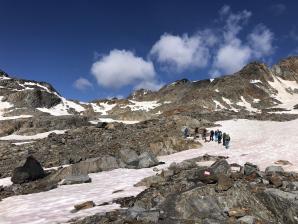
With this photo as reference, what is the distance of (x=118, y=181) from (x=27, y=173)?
8194 millimetres

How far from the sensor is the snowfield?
20.4 m

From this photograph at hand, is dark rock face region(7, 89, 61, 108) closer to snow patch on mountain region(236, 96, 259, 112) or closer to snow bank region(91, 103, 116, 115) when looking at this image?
snow bank region(91, 103, 116, 115)

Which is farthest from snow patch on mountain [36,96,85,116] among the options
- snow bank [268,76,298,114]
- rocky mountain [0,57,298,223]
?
snow bank [268,76,298,114]

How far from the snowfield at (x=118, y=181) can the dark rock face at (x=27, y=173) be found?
4726mm

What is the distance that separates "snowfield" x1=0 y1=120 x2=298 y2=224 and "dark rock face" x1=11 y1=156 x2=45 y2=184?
15.5 ft

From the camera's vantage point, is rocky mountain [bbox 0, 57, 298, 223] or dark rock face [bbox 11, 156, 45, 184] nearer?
rocky mountain [bbox 0, 57, 298, 223]

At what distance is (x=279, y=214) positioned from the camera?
16.7 meters

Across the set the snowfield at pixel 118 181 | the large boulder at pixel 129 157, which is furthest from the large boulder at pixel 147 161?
the snowfield at pixel 118 181

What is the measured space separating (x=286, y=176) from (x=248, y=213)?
811 cm

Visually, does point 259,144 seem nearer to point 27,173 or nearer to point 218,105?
point 27,173

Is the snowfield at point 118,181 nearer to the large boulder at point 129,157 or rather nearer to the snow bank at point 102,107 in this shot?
the large boulder at point 129,157

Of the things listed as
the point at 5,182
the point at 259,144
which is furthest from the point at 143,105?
the point at 5,182

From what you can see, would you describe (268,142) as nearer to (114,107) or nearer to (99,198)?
(99,198)

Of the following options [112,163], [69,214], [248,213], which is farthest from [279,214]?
[112,163]
